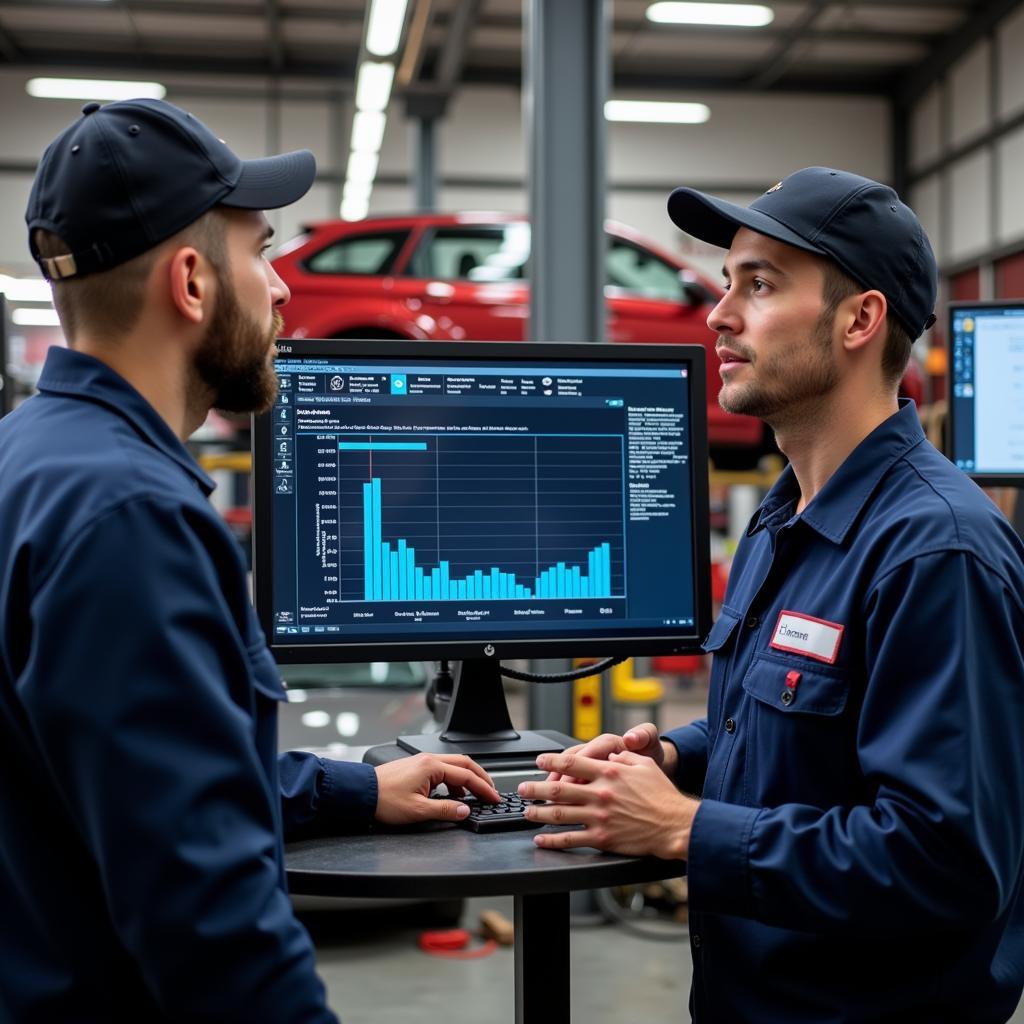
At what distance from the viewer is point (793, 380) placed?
1.71 m

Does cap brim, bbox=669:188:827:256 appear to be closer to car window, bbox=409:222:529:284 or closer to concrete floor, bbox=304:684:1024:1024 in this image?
concrete floor, bbox=304:684:1024:1024

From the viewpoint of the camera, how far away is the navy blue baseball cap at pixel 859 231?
65.6 inches

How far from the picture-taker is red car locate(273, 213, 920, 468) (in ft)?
23.0

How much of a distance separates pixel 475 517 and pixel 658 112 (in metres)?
12.2

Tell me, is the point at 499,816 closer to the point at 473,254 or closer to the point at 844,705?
the point at 844,705

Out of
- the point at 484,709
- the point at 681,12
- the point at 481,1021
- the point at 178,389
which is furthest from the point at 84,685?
the point at 681,12

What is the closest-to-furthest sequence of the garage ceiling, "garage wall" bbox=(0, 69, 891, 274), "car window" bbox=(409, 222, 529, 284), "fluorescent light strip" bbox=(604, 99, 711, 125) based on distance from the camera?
1. "car window" bbox=(409, 222, 529, 284)
2. the garage ceiling
3. "garage wall" bbox=(0, 69, 891, 274)
4. "fluorescent light strip" bbox=(604, 99, 711, 125)

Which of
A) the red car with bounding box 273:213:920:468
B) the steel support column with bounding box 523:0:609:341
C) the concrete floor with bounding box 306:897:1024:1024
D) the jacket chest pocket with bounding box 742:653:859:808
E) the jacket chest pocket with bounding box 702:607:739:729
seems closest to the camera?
the jacket chest pocket with bounding box 742:653:859:808

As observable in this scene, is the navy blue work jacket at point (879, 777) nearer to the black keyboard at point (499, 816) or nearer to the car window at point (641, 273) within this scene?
the black keyboard at point (499, 816)

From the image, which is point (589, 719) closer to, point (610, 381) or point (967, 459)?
Answer: point (967, 459)

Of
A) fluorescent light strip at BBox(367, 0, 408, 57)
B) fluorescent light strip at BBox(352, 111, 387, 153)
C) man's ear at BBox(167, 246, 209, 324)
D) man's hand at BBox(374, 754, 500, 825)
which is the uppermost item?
fluorescent light strip at BBox(352, 111, 387, 153)

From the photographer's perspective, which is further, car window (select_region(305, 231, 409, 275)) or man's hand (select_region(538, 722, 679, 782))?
car window (select_region(305, 231, 409, 275))

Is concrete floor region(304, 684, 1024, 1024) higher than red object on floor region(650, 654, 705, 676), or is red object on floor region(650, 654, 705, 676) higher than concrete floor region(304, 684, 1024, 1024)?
red object on floor region(650, 654, 705, 676)

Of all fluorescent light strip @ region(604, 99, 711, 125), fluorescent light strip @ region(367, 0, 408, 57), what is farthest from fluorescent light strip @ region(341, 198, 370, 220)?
fluorescent light strip @ region(367, 0, 408, 57)
